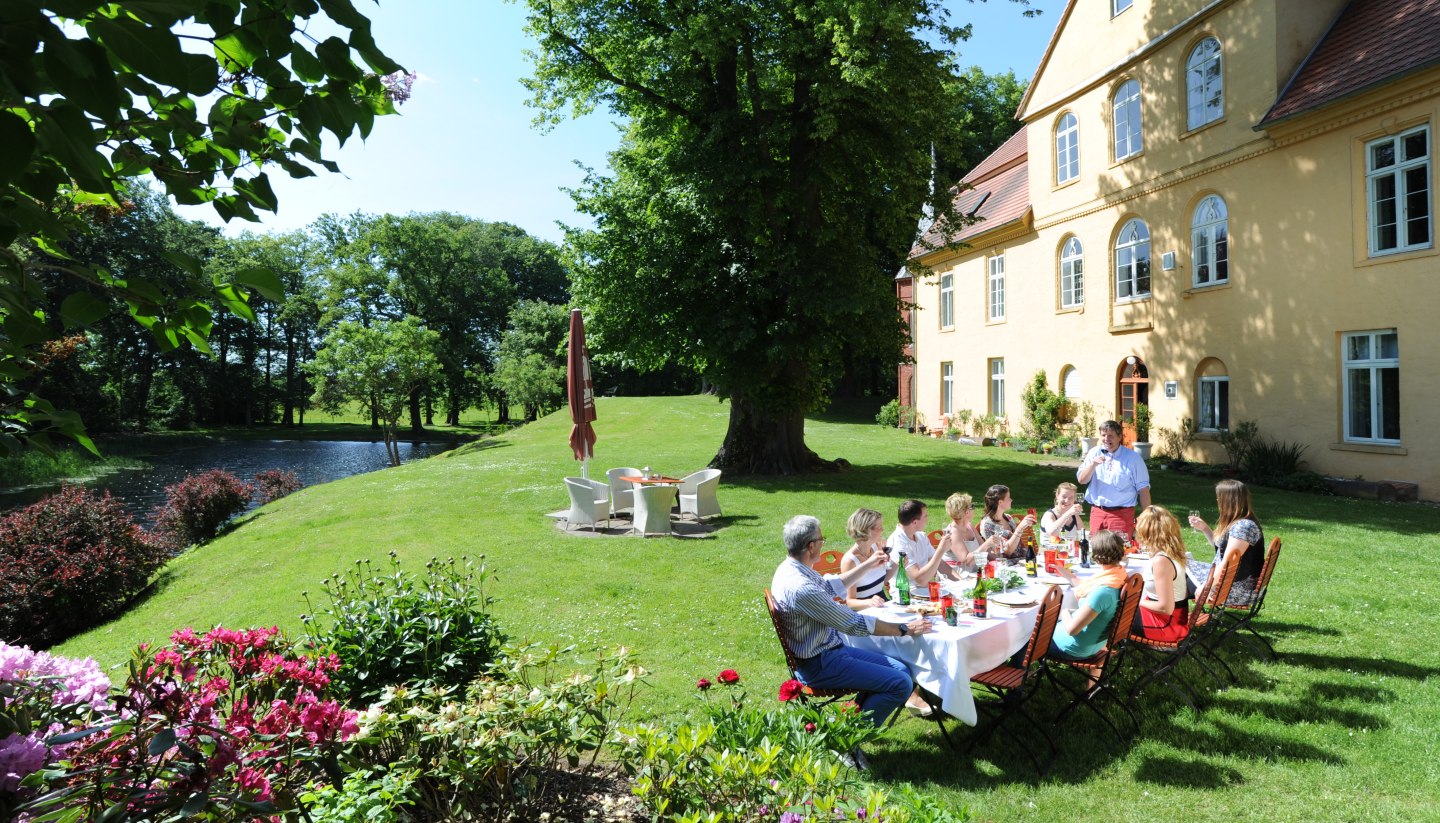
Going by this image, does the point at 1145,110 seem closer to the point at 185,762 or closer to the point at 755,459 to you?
the point at 755,459

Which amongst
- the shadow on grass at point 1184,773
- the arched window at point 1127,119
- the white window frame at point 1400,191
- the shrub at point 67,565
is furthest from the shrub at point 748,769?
the arched window at point 1127,119

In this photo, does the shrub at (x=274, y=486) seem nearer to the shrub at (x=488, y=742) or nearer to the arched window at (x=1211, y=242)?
the shrub at (x=488, y=742)

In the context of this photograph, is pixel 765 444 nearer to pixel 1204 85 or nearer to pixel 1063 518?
pixel 1063 518

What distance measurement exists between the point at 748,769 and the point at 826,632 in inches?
90.0

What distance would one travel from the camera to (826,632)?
5.18 m

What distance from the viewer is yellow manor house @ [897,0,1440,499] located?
14297 millimetres

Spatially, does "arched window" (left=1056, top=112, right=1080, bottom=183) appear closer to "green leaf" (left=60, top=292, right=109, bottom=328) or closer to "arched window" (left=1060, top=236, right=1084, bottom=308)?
"arched window" (left=1060, top=236, right=1084, bottom=308)

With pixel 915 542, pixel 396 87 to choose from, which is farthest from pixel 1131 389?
pixel 396 87

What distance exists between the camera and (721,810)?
3.05 meters

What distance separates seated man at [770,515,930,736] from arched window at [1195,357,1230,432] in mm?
16984

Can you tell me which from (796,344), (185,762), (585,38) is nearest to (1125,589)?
→ (185,762)

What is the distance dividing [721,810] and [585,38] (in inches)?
783

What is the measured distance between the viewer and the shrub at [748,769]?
2.88 metres

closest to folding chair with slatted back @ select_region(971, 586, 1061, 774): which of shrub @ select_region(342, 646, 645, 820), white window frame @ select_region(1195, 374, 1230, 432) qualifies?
shrub @ select_region(342, 646, 645, 820)
